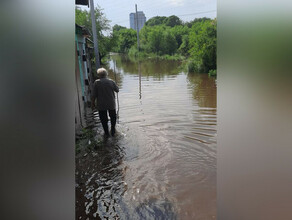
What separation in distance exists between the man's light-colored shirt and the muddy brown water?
87 centimetres

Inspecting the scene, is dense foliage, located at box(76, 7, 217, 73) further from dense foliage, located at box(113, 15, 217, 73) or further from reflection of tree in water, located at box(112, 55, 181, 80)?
reflection of tree in water, located at box(112, 55, 181, 80)

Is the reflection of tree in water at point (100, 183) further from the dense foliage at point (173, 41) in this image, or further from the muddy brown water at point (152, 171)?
the dense foliage at point (173, 41)

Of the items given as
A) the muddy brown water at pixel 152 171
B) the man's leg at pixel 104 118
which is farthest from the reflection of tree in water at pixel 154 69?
the man's leg at pixel 104 118

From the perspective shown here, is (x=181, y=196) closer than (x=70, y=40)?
No

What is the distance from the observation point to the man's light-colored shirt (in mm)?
6047

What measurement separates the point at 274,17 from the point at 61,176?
3.25 ft

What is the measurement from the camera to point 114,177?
452 centimetres

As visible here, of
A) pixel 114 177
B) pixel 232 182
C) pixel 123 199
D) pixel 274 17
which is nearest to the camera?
pixel 274 17

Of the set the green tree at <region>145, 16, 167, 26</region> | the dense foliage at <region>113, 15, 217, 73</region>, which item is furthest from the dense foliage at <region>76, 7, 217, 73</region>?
the green tree at <region>145, 16, 167, 26</region>

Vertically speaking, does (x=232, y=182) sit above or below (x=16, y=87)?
below

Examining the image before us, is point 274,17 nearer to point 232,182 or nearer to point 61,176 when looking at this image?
point 232,182

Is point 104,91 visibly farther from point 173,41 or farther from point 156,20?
point 156,20

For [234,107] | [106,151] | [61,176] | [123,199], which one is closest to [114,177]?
[123,199]

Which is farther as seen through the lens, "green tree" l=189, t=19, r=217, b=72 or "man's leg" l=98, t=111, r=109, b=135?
"green tree" l=189, t=19, r=217, b=72
